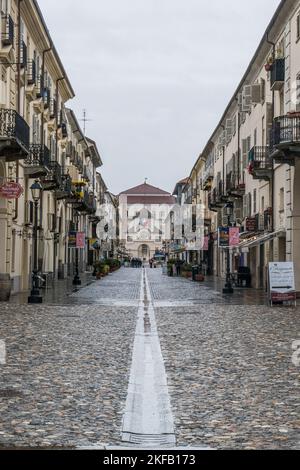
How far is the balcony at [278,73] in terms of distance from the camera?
96.9 ft

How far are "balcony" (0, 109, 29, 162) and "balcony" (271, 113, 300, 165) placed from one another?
8.89 metres

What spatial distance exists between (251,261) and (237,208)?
701 cm

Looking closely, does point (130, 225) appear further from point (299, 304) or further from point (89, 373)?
point (89, 373)

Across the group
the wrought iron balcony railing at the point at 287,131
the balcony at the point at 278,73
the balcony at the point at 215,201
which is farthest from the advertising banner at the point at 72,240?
the wrought iron balcony railing at the point at 287,131

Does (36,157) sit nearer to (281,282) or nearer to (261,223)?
(261,223)

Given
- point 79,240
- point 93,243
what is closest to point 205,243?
point 93,243

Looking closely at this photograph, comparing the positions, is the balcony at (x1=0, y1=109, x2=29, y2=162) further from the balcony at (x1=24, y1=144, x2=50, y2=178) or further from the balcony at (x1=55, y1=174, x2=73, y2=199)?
the balcony at (x1=55, y1=174, x2=73, y2=199)

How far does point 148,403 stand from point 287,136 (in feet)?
58.3

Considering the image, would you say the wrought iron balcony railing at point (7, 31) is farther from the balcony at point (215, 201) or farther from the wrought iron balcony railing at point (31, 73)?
the balcony at point (215, 201)

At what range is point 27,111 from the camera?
32938 millimetres

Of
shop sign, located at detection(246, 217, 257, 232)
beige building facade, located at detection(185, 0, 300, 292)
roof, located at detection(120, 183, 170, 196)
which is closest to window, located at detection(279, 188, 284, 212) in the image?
beige building facade, located at detection(185, 0, 300, 292)

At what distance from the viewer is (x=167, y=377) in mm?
10336

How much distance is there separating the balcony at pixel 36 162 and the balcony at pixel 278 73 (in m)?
10.6
